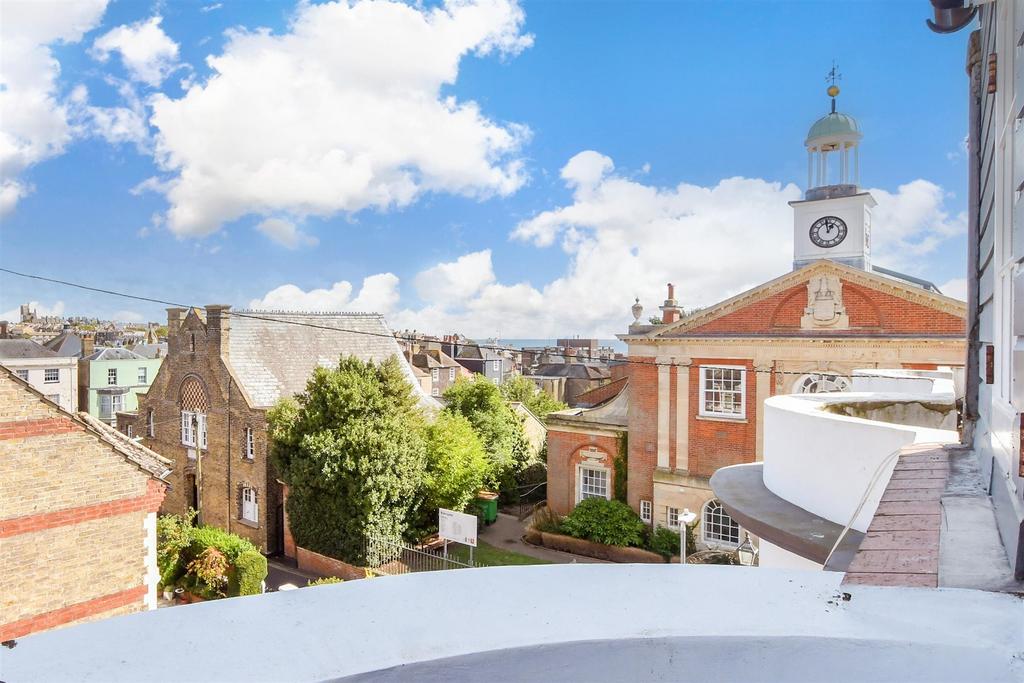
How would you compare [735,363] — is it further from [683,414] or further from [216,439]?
[216,439]

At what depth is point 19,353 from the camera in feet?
112

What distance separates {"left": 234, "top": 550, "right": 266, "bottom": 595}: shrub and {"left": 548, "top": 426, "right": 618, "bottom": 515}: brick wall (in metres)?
9.38

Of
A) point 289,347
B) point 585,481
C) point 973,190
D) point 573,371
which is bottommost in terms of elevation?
point 585,481

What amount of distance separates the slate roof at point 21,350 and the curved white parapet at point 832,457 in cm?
4035

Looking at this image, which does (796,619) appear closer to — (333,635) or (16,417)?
(333,635)

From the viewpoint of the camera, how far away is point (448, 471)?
61.0 feet

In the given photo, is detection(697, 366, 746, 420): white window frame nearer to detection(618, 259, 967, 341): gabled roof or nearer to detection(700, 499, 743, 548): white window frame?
detection(618, 259, 967, 341): gabled roof

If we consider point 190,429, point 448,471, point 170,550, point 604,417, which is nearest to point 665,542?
point 604,417

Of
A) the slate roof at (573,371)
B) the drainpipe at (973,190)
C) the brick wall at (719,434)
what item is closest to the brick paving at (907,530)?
the drainpipe at (973,190)

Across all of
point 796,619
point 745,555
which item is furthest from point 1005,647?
point 745,555

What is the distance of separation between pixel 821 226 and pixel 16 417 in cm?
2526

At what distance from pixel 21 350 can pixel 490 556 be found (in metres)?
32.6

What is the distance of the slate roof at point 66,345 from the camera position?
131 ft

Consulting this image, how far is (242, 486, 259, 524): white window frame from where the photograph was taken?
20.3 meters
